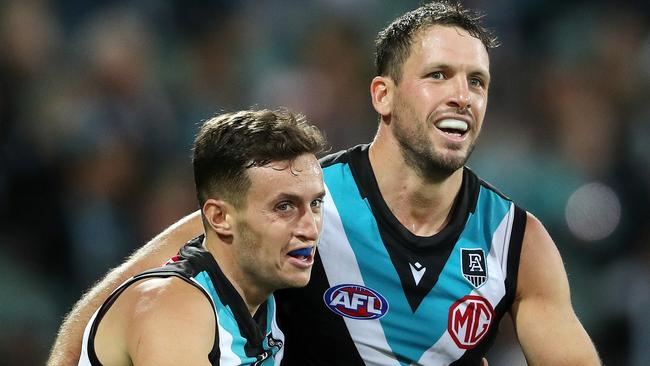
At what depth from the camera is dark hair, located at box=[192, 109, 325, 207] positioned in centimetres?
363

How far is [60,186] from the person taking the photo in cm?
746

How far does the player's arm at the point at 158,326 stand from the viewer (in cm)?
321

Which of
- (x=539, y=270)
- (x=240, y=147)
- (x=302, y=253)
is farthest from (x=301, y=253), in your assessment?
(x=539, y=270)

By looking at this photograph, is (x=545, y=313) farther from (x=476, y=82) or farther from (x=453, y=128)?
(x=476, y=82)

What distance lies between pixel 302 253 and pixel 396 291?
2.30 feet

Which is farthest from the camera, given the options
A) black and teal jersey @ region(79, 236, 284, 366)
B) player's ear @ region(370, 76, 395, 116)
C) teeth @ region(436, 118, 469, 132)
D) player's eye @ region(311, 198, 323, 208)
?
player's ear @ region(370, 76, 395, 116)

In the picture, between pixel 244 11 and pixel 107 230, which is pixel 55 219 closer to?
pixel 107 230

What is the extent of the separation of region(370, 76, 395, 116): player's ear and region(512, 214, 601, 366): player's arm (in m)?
0.77

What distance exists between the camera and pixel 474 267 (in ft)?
14.0

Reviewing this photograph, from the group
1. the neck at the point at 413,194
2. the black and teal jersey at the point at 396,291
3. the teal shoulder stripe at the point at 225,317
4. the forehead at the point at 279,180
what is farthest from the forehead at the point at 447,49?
the teal shoulder stripe at the point at 225,317

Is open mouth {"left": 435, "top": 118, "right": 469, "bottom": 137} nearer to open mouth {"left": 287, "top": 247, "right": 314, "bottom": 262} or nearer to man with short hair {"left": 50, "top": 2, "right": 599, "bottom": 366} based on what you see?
man with short hair {"left": 50, "top": 2, "right": 599, "bottom": 366}

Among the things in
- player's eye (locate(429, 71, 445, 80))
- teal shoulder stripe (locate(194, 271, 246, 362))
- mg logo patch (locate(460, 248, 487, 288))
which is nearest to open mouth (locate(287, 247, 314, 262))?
teal shoulder stripe (locate(194, 271, 246, 362))

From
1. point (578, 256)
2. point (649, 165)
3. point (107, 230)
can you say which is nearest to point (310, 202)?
point (107, 230)

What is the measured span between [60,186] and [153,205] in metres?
0.67
